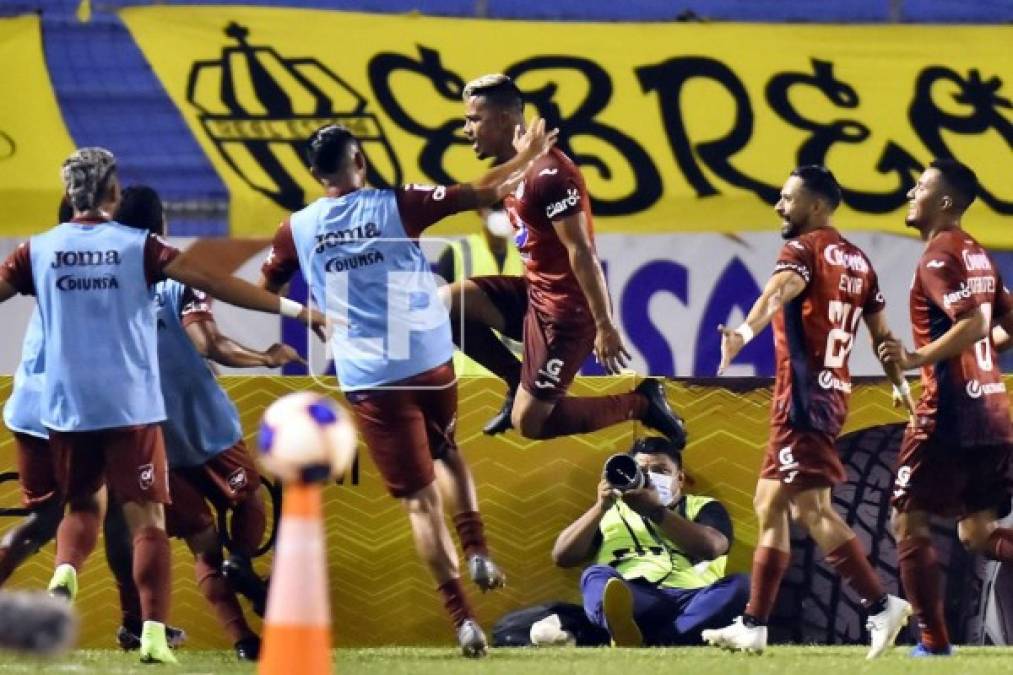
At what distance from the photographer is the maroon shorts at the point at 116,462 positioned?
808cm

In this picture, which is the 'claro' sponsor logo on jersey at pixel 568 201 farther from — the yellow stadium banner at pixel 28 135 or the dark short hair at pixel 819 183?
the yellow stadium banner at pixel 28 135

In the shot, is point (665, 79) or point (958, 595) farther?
point (665, 79)

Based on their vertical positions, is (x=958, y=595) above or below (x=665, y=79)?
below

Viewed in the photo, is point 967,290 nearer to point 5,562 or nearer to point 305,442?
point 5,562

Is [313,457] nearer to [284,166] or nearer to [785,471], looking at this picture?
[785,471]

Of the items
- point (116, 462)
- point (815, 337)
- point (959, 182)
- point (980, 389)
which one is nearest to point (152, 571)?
point (116, 462)

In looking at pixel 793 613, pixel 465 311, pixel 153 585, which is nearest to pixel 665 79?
pixel 465 311

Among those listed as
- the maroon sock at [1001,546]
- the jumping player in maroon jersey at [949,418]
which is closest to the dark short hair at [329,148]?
the jumping player in maroon jersey at [949,418]

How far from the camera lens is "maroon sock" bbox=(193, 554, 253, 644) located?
8836 millimetres

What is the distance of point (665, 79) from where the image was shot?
45.5 ft

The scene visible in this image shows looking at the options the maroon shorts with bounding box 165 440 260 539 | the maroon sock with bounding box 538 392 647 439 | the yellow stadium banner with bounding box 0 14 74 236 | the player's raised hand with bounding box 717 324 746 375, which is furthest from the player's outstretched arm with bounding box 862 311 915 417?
the yellow stadium banner with bounding box 0 14 74 236

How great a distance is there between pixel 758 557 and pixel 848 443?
1.46m

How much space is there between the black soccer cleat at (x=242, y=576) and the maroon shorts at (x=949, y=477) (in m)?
2.62

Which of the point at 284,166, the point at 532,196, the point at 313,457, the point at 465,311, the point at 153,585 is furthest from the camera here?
the point at 284,166
